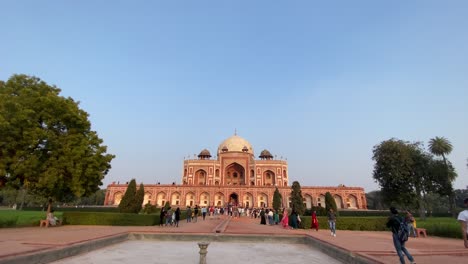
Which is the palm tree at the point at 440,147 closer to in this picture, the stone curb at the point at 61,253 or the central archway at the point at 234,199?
the central archway at the point at 234,199

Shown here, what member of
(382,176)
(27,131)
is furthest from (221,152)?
(27,131)

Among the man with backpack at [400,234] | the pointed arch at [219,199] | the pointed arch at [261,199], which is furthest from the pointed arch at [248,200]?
the man with backpack at [400,234]

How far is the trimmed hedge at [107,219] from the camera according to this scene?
57.6ft

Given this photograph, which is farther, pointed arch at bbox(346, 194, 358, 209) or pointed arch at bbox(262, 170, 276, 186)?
pointed arch at bbox(262, 170, 276, 186)

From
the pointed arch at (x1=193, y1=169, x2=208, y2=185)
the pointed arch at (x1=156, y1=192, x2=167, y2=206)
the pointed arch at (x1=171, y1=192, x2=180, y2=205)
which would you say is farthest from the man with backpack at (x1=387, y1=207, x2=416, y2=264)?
the pointed arch at (x1=193, y1=169, x2=208, y2=185)

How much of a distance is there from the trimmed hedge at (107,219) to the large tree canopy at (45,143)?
1549 millimetres

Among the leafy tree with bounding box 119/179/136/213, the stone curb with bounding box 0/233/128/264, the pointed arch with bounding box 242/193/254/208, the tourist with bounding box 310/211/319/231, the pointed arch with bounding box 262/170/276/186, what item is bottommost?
the stone curb with bounding box 0/233/128/264

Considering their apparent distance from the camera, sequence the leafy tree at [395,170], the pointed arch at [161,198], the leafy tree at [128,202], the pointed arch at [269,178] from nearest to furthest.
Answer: the leafy tree at [128,202] → the leafy tree at [395,170] → the pointed arch at [161,198] → the pointed arch at [269,178]

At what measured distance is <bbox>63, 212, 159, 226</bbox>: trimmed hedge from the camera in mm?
17547

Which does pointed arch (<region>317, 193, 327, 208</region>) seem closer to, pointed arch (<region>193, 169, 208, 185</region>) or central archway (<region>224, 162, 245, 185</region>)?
central archway (<region>224, 162, 245, 185</region>)

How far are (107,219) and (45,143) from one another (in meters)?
6.04

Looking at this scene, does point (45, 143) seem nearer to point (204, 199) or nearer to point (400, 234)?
point (400, 234)

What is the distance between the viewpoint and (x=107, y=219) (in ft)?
58.1

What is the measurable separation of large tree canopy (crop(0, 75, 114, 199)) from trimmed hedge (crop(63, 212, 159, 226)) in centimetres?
155
